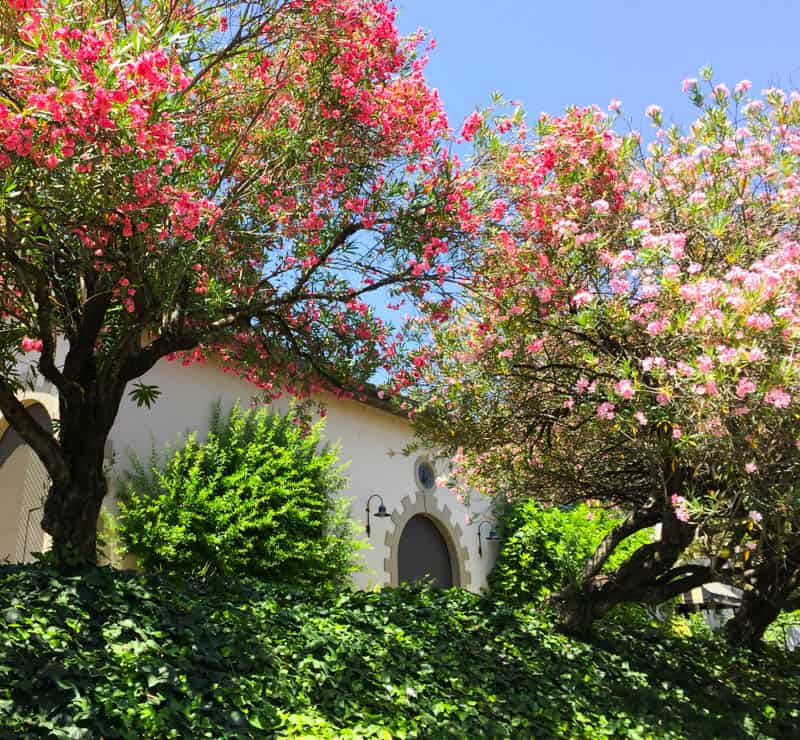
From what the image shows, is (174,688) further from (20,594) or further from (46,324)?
(46,324)

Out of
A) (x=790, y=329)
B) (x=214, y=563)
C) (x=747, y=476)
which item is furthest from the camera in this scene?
(x=214, y=563)

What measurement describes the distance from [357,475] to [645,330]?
9.00 meters

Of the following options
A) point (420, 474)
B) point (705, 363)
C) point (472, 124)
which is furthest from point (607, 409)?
point (420, 474)

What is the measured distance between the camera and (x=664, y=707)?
27.0ft

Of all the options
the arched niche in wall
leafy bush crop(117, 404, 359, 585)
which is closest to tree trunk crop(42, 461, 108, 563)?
leafy bush crop(117, 404, 359, 585)

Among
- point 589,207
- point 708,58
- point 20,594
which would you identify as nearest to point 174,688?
point 20,594

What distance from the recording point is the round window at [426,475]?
54.1ft

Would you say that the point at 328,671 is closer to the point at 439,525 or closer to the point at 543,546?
the point at 439,525

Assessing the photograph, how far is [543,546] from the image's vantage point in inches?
665

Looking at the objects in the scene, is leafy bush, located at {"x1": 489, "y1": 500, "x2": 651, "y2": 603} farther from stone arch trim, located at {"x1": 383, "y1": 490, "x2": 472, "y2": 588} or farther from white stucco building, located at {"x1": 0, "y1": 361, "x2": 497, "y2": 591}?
stone arch trim, located at {"x1": 383, "y1": 490, "x2": 472, "y2": 588}

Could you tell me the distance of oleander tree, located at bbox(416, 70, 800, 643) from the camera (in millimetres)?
5789

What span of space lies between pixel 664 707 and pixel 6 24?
885 centimetres

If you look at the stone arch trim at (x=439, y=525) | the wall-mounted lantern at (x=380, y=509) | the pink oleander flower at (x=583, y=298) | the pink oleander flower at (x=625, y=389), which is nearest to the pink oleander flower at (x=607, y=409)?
the pink oleander flower at (x=625, y=389)

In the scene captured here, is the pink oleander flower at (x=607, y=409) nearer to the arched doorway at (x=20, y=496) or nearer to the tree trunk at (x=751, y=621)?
the tree trunk at (x=751, y=621)
